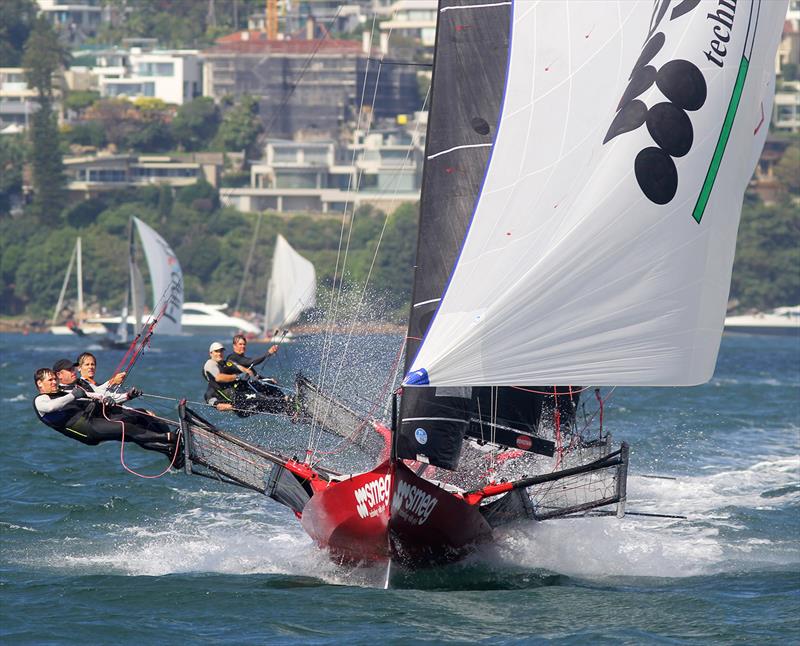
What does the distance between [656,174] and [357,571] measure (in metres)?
4.07

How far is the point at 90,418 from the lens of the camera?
14.6 m

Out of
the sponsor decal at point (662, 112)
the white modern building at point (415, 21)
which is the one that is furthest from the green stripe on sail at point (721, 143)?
the white modern building at point (415, 21)

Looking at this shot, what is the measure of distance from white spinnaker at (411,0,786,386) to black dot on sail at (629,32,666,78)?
0.04 metres

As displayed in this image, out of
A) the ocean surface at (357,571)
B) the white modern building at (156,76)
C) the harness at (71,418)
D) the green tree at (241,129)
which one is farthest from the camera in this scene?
the white modern building at (156,76)

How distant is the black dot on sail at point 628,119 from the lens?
13.5m

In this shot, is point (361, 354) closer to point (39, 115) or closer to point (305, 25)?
point (39, 115)

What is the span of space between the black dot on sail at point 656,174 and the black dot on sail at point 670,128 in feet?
0.26

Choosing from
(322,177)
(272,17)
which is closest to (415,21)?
(272,17)

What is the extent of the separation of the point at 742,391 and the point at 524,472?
72.2 feet

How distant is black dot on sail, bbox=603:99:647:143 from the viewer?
1347cm

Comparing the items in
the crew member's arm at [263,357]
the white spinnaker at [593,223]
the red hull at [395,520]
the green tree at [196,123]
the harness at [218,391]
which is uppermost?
the white spinnaker at [593,223]

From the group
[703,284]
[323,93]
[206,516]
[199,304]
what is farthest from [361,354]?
[323,93]

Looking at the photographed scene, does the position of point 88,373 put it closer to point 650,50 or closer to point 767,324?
point 650,50

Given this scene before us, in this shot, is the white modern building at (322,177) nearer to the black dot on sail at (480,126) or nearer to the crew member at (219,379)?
the crew member at (219,379)
